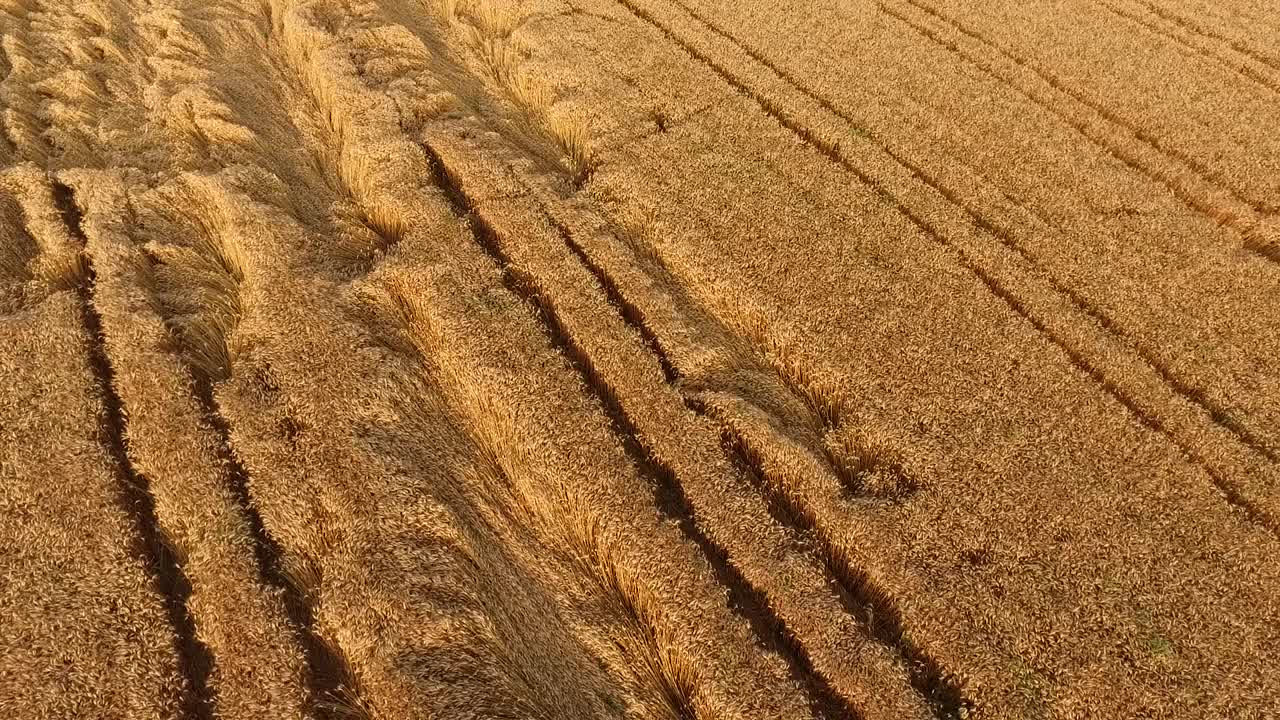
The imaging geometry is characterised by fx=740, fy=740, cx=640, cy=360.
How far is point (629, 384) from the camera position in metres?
3.33

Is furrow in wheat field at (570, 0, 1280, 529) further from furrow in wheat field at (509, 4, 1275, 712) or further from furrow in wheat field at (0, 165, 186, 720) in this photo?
furrow in wheat field at (0, 165, 186, 720)

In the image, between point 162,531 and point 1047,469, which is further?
point 1047,469

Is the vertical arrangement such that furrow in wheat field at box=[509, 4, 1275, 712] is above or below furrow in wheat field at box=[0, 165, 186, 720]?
above

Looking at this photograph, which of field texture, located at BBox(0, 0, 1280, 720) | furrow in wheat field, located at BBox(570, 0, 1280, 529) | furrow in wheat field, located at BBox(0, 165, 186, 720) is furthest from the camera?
furrow in wheat field, located at BBox(570, 0, 1280, 529)

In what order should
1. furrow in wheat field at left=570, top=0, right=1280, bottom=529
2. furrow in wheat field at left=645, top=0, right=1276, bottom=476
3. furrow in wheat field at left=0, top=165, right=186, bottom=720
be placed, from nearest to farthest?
furrow in wheat field at left=0, top=165, right=186, bottom=720 < furrow in wheat field at left=570, top=0, right=1280, bottom=529 < furrow in wheat field at left=645, top=0, right=1276, bottom=476

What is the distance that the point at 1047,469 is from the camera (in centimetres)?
300

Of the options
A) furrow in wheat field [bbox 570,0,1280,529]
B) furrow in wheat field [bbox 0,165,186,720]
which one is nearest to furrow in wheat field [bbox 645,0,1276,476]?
furrow in wheat field [bbox 570,0,1280,529]

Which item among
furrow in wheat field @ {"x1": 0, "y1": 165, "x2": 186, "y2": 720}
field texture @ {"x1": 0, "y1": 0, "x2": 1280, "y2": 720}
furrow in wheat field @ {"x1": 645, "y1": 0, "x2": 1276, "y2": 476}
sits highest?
furrow in wheat field @ {"x1": 645, "y1": 0, "x2": 1276, "y2": 476}

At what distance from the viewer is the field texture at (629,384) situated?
252cm

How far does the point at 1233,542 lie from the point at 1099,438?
57cm

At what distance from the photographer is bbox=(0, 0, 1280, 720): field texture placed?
8.25 ft

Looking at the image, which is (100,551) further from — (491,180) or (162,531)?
(491,180)

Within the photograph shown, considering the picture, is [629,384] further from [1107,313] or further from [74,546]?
[1107,313]

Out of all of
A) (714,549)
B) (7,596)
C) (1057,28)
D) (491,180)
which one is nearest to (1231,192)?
(1057,28)
